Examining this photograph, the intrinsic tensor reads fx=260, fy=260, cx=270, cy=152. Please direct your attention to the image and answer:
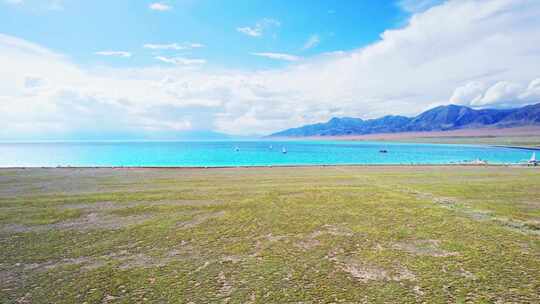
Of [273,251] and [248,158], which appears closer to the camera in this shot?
[273,251]

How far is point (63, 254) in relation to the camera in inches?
269

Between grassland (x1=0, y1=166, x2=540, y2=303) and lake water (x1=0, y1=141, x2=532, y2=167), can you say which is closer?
grassland (x1=0, y1=166, x2=540, y2=303)

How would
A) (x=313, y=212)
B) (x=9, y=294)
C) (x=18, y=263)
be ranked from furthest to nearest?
(x=313, y=212)
(x=18, y=263)
(x=9, y=294)

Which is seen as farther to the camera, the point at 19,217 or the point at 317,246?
the point at 19,217

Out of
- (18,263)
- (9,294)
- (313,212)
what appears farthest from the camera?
(313,212)

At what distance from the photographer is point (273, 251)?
6.87 metres

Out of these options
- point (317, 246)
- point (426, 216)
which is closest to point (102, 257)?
point (317, 246)

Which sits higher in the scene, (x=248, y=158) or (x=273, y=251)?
(x=273, y=251)

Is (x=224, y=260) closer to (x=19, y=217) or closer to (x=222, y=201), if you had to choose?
(x=222, y=201)

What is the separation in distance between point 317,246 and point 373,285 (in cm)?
218

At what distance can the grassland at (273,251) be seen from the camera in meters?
4.95

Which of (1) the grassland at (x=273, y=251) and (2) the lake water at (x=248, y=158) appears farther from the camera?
(2) the lake water at (x=248, y=158)

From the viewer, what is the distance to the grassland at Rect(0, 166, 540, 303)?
4945 mm

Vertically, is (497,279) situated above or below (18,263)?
below
